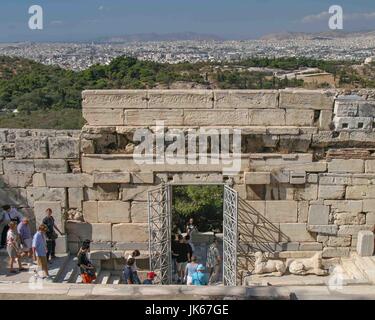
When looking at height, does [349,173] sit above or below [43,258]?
above

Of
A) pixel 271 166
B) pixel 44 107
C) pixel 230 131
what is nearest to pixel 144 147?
pixel 230 131

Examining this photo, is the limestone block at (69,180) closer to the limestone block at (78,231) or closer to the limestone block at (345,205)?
the limestone block at (78,231)

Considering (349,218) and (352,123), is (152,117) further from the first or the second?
(349,218)

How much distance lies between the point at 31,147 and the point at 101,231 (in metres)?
2.17

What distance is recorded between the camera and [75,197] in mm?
10109

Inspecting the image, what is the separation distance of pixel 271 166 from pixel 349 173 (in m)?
1.55

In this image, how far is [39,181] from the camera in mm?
10039

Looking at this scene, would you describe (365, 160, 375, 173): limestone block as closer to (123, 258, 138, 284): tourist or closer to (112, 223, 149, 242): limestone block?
(112, 223, 149, 242): limestone block

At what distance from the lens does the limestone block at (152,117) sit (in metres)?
9.72

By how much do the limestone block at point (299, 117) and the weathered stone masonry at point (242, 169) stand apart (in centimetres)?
2

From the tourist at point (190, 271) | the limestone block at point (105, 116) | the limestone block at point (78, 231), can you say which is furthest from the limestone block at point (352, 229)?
the limestone block at point (78, 231)

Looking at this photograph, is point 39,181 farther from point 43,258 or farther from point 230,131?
point 230,131

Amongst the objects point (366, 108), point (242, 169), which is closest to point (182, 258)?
point (242, 169)

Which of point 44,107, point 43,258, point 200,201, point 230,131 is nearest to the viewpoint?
point 43,258
